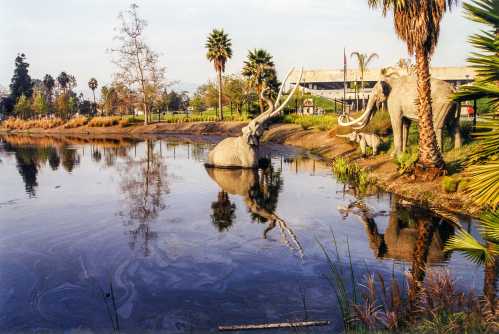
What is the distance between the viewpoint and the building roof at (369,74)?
2050 inches

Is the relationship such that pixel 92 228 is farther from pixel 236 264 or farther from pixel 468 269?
pixel 468 269

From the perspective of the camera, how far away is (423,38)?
42.9 ft

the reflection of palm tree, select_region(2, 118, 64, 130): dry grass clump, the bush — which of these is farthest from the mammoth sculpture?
select_region(2, 118, 64, 130): dry grass clump

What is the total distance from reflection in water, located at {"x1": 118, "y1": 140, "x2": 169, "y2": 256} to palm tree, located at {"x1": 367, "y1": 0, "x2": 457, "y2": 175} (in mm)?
7938

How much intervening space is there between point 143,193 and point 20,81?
246ft

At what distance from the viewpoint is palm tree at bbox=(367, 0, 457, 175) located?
1277 cm

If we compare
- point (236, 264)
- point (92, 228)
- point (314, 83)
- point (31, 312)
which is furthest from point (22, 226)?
point (314, 83)

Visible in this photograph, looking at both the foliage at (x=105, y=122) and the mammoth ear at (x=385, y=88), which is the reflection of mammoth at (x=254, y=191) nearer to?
the mammoth ear at (x=385, y=88)

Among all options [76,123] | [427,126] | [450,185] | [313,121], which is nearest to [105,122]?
[76,123]

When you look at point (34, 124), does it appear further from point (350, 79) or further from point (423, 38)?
point (423, 38)

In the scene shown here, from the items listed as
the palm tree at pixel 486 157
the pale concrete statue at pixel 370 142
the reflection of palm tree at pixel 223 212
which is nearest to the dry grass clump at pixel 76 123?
the pale concrete statue at pixel 370 142

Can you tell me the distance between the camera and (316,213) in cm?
1239

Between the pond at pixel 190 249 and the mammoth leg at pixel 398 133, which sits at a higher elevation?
the mammoth leg at pixel 398 133

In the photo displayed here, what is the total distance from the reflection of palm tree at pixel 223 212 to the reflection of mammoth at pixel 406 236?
329 cm
